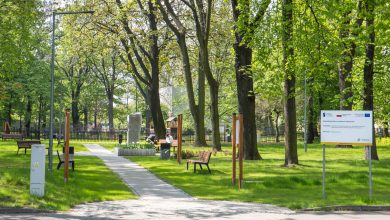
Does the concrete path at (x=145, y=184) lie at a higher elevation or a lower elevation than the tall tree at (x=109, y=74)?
lower

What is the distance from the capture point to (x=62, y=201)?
1309 centimetres

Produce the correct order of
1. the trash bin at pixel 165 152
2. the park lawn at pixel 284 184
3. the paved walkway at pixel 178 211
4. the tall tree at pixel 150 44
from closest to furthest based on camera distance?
the paved walkway at pixel 178 211 < the park lawn at pixel 284 184 < the trash bin at pixel 165 152 < the tall tree at pixel 150 44

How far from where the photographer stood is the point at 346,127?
14.3m

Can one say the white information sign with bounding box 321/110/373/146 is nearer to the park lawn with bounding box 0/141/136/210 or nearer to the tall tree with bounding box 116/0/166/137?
the park lawn with bounding box 0/141/136/210

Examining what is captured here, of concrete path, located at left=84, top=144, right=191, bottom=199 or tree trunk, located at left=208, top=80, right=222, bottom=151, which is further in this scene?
tree trunk, located at left=208, top=80, right=222, bottom=151

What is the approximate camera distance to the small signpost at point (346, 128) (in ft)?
46.4

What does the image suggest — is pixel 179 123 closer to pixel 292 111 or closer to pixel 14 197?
pixel 292 111

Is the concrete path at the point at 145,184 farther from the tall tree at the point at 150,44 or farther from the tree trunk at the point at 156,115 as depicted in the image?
the tree trunk at the point at 156,115

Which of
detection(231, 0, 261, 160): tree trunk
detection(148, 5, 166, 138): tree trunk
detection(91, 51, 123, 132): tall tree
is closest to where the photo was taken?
detection(231, 0, 261, 160): tree trunk

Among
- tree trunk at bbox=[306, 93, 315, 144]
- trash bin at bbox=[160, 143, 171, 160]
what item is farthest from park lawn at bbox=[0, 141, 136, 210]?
tree trunk at bbox=[306, 93, 315, 144]

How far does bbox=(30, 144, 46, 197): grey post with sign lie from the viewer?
44.0 ft

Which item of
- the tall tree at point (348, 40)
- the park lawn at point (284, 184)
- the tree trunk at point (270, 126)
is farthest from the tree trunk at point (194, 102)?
the tree trunk at point (270, 126)

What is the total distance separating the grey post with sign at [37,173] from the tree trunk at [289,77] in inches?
431

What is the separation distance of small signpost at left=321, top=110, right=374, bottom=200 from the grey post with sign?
7.20 meters
